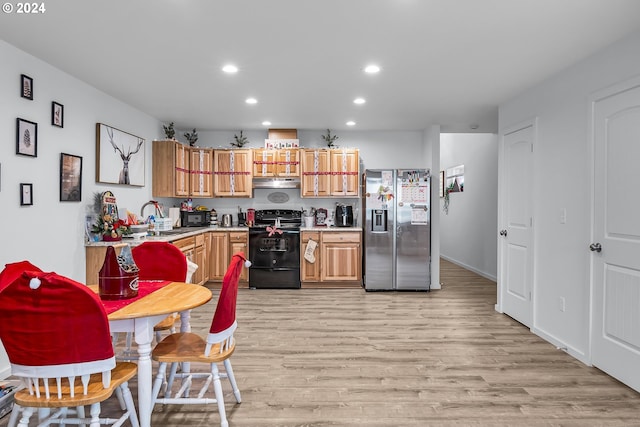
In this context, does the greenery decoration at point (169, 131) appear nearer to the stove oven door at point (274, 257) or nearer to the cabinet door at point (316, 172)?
the stove oven door at point (274, 257)

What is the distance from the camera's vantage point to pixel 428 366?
3033 mm

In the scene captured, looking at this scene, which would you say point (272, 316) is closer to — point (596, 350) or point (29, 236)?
point (29, 236)

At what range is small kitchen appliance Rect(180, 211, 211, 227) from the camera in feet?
19.8

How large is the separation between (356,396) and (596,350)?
2.05 meters

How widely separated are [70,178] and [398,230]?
4.19 metres

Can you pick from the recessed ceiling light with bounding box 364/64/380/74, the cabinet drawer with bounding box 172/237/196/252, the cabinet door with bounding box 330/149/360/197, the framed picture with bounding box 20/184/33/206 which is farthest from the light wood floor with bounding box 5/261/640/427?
the recessed ceiling light with bounding box 364/64/380/74

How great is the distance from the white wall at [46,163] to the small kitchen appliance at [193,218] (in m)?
1.79

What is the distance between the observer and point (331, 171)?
6.04 m

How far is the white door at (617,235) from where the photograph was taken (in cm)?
269

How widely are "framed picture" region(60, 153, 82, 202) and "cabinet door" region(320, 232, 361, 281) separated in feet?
10.9

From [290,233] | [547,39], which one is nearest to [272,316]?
[290,233]

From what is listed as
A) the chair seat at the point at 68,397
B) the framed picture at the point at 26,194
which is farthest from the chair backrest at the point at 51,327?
the framed picture at the point at 26,194

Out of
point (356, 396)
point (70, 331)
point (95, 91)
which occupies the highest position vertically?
point (95, 91)

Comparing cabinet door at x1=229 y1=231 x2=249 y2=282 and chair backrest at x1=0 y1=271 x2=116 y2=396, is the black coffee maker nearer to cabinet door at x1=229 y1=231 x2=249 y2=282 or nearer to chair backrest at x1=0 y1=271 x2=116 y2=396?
cabinet door at x1=229 y1=231 x2=249 y2=282
